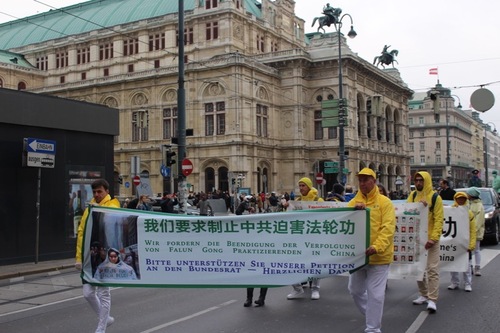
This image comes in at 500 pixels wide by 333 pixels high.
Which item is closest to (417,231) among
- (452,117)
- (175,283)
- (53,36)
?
(175,283)

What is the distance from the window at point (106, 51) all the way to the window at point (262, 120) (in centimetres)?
2220

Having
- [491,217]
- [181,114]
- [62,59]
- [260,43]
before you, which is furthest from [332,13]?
[491,217]

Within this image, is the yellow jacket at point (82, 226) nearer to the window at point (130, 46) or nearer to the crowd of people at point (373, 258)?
the crowd of people at point (373, 258)

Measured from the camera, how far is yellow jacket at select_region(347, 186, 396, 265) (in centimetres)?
618

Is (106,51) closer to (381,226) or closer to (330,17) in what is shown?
(330,17)

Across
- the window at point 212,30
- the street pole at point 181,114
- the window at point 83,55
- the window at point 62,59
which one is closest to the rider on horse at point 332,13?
the window at point 212,30

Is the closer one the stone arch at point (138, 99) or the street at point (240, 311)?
the street at point (240, 311)

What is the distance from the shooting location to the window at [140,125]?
192 ft

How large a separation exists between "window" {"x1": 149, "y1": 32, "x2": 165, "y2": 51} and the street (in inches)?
2135

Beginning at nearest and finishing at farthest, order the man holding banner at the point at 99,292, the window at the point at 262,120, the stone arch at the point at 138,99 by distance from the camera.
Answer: the man holding banner at the point at 99,292, the window at the point at 262,120, the stone arch at the point at 138,99

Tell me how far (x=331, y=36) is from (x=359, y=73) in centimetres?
510

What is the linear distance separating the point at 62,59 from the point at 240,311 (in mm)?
69154

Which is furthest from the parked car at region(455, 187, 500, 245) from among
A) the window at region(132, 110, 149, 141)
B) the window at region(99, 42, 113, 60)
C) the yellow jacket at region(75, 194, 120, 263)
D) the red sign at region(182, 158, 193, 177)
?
the window at region(99, 42, 113, 60)

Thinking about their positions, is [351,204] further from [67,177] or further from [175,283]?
[67,177]
